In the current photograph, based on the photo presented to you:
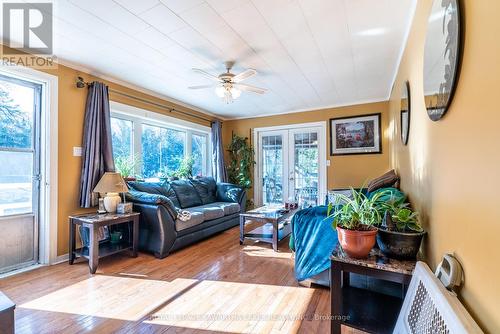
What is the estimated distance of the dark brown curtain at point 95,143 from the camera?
117 inches

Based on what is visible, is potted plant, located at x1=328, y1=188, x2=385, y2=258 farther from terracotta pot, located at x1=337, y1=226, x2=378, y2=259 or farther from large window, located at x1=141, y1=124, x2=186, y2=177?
large window, located at x1=141, y1=124, x2=186, y2=177

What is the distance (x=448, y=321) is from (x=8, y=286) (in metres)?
3.29

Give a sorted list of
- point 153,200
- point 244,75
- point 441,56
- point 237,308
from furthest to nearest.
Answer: point 153,200, point 244,75, point 237,308, point 441,56

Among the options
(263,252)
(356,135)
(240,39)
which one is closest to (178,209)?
(263,252)

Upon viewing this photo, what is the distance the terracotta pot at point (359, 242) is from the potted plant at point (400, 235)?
0.08 m

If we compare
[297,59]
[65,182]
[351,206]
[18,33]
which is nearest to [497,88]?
[351,206]

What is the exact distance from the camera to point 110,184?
2820 mm

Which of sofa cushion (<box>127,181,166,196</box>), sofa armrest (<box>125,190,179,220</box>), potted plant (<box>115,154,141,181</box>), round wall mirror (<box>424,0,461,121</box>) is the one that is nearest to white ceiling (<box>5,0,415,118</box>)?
round wall mirror (<box>424,0,461,121</box>)

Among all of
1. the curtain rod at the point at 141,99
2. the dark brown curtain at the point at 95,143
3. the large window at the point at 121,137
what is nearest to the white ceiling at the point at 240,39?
the curtain rod at the point at 141,99

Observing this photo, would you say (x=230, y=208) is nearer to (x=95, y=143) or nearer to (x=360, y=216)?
(x=95, y=143)

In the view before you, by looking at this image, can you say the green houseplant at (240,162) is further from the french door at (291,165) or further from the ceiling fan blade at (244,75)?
the ceiling fan blade at (244,75)

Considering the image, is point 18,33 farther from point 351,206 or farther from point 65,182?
point 351,206

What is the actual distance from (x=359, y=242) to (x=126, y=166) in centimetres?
328

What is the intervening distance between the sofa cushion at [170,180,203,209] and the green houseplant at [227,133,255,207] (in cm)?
147
